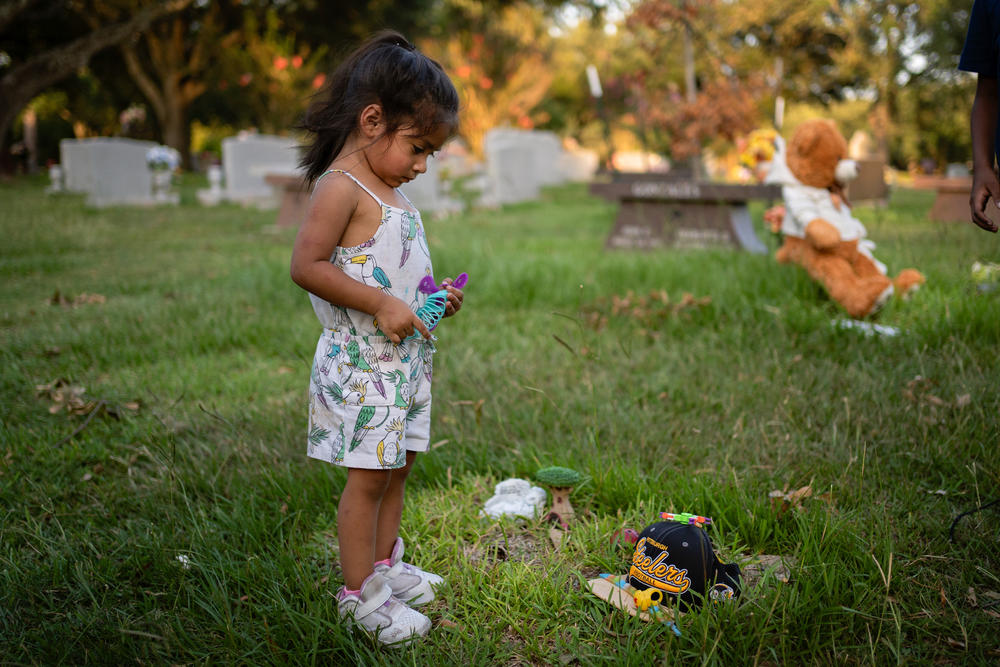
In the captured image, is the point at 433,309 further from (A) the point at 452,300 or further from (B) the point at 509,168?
(B) the point at 509,168

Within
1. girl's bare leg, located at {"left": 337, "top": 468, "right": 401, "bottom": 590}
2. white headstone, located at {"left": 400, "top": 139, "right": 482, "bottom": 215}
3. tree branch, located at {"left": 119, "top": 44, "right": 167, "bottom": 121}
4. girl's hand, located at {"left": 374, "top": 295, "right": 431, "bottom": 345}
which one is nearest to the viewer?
girl's hand, located at {"left": 374, "top": 295, "right": 431, "bottom": 345}

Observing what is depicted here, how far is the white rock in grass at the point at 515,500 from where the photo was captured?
2.09m

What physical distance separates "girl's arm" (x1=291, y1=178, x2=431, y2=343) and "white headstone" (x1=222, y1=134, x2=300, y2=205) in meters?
13.4

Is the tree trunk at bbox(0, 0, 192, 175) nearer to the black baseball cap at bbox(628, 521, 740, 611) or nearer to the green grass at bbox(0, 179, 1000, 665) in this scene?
the green grass at bbox(0, 179, 1000, 665)

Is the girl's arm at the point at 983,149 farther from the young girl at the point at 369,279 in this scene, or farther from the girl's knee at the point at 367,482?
the girl's knee at the point at 367,482

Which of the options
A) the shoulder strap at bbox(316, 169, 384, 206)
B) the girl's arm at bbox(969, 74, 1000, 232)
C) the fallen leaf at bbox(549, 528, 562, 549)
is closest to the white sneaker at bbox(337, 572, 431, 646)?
the fallen leaf at bbox(549, 528, 562, 549)

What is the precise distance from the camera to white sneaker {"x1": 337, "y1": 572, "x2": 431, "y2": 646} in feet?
5.27

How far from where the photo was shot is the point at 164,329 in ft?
13.4

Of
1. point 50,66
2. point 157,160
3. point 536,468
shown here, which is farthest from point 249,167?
point 536,468

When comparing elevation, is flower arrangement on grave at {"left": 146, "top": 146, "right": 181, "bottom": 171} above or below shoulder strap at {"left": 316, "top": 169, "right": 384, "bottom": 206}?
above

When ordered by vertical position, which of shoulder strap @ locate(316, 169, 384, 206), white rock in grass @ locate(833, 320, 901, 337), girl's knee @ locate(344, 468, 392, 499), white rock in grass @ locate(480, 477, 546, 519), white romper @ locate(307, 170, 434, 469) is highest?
shoulder strap @ locate(316, 169, 384, 206)

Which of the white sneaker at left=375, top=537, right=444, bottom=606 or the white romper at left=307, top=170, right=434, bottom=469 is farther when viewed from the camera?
the white sneaker at left=375, top=537, right=444, bottom=606

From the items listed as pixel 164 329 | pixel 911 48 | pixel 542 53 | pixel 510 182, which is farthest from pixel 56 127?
pixel 911 48

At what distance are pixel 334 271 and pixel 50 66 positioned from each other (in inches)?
364
